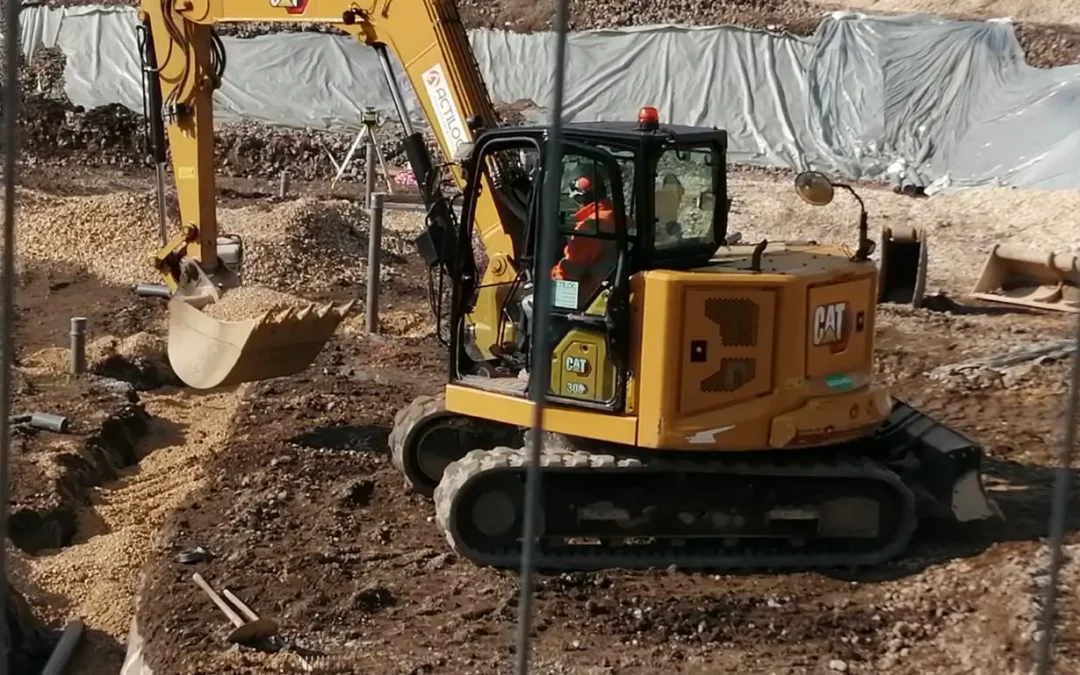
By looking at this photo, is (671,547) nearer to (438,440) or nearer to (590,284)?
(590,284)

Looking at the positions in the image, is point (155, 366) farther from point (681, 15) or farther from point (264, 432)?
point (681, 15)

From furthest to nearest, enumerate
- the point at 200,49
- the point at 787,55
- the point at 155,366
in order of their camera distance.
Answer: the point at 787,55 → the point at 155,366 → the point at 200,49

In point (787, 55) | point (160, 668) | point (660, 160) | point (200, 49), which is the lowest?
point (160, 668)

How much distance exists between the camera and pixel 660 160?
6785 millimetres

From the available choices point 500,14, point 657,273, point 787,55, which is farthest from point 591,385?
point 500,14

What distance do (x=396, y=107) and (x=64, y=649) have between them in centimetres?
377

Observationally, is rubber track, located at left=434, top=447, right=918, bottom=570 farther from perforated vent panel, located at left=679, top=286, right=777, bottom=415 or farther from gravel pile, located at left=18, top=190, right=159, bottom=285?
gravel pile, located at left=18, top=190, right=159, bottom=285

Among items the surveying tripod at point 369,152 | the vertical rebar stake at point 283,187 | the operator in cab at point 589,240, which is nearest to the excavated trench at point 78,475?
the operator in cab at point 589,240

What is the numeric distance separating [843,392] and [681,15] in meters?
22.9

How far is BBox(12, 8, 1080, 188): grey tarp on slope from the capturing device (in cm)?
1961

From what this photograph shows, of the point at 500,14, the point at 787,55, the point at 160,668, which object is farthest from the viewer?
the point at 500,14

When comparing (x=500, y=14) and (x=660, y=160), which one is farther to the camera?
(x=500, y=14)

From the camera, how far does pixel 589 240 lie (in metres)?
6.71

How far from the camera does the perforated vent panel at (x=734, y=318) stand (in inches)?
261
